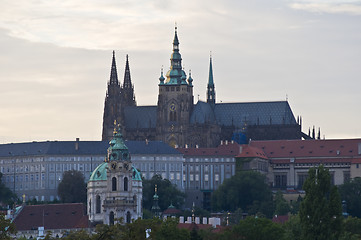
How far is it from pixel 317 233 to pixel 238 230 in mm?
28267

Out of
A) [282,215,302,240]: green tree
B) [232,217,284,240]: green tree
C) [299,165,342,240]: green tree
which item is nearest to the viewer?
[299,165,342,240]: green tree

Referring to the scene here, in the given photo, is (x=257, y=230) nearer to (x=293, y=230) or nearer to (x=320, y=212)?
(x=293, y=230)

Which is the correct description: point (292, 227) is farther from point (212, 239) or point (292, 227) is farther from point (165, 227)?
point (165, 227)

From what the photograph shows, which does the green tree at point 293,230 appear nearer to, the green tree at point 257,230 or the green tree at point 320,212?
the green tree at point 257,230

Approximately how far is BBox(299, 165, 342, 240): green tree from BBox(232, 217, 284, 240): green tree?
2248cm

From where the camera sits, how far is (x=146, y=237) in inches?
5674

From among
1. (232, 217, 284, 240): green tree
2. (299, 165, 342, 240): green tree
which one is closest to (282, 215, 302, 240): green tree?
(232, 217, 284, 240): green tree

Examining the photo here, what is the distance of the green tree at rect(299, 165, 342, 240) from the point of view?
134000 millimetres

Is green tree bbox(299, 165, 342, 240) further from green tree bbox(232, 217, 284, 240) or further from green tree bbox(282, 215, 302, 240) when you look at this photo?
green tree bbox(232, 217, 284, 240)

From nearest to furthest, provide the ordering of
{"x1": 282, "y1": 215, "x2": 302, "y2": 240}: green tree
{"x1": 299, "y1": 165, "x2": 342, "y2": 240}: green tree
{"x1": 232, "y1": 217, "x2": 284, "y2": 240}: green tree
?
{"x1": 299, "y1": 165, "x2": 342, "y2": 240}: green tree, {"x1": 282, "y1": 215, "x2": 302, "y2": 240}: green tree, {"x1": 232, "y1": 217, "x2": 284, "y2": 240}: green tree

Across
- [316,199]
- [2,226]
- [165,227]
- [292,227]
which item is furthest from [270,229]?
[2,226]

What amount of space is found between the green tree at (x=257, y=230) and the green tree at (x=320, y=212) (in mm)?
22480

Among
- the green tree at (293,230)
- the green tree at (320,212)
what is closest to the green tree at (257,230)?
the green tree at (293,230)

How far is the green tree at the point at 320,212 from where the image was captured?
5276 inches
